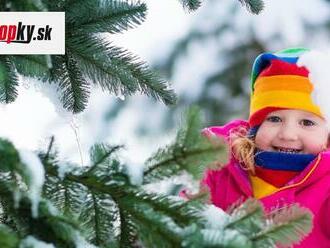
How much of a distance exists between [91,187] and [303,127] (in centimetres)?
140

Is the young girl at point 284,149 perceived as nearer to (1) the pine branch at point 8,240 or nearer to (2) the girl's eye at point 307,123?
(2) the girl's eye at point 307,123

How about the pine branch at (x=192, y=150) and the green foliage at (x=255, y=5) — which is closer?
the pine branch at (x=192, y=150)

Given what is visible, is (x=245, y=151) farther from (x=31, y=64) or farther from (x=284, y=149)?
(x=31, y=64)

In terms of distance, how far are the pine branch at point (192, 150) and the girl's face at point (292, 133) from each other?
134cm

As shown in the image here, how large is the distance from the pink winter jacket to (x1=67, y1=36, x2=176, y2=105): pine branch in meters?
0.50

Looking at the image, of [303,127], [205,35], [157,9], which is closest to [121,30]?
[303,127]

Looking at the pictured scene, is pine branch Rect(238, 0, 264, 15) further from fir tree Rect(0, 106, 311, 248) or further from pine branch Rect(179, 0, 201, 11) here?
fir tree Rect(0, 106, 311, 248)

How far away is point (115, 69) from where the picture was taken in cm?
190

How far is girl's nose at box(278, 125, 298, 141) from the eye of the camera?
8.24 feet

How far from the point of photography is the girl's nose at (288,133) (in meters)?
2.51

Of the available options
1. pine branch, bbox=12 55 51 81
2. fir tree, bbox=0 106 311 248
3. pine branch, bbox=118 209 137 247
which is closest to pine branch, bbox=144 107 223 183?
fir tree, bbox=0 106 311 248

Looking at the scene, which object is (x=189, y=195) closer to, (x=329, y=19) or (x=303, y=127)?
(x=303, y=127)

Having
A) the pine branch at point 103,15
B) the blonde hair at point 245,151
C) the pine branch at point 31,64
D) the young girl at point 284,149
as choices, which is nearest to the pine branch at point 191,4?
the pine branch at point 103,15

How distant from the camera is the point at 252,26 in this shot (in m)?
8.10
